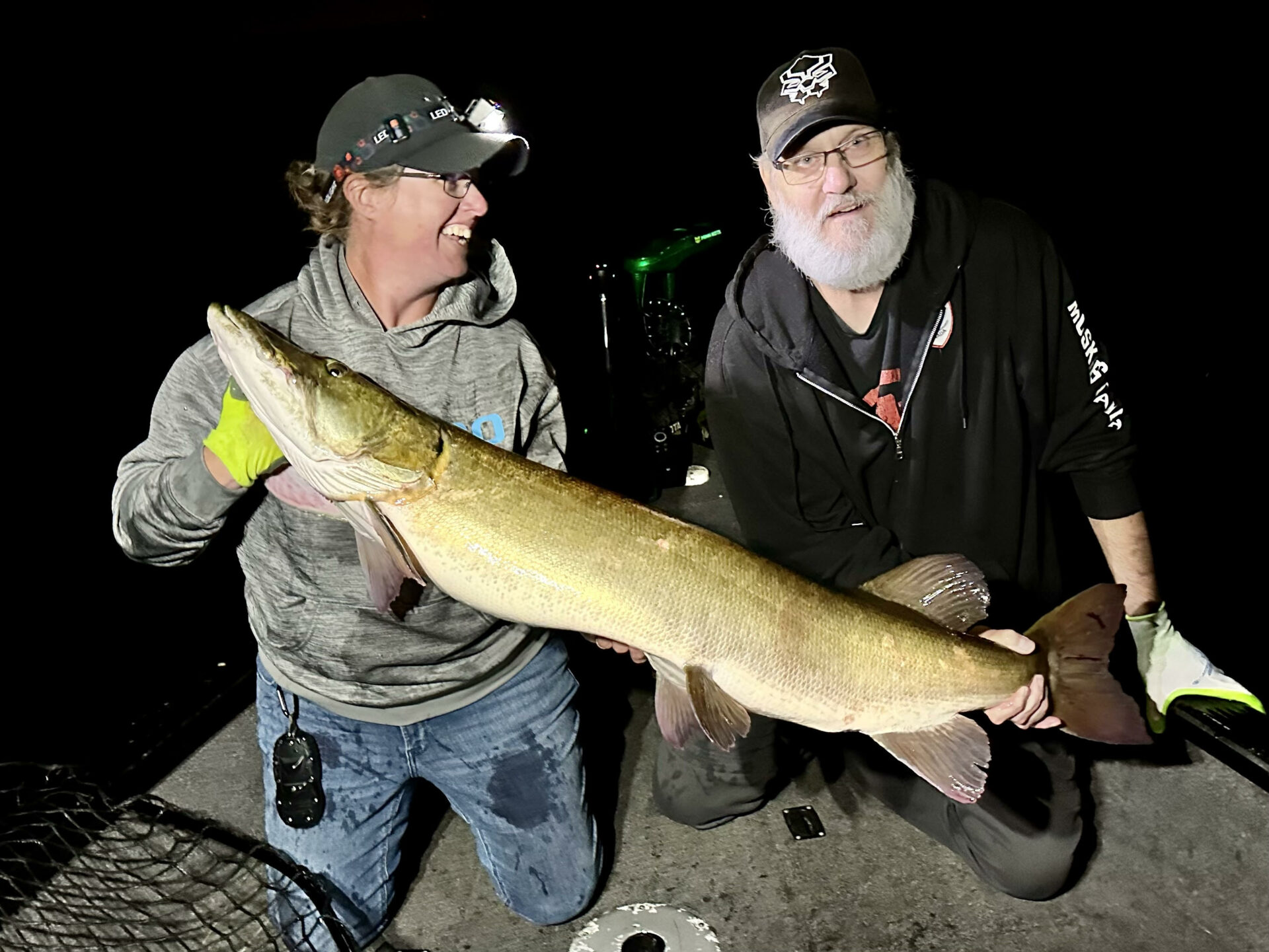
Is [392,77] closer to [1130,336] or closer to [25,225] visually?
[25,225]

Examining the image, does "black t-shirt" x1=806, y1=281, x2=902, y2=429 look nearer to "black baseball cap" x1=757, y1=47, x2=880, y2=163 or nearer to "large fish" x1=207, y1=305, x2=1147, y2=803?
"black baseball cap" x1=757, y1=47, x2=880, y2=163

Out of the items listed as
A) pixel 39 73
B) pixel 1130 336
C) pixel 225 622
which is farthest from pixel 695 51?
pixel 225 622

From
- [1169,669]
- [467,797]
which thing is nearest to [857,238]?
[1169,669]

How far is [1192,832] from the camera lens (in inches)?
105

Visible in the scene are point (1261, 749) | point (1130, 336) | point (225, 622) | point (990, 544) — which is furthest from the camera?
point (1130, 336)

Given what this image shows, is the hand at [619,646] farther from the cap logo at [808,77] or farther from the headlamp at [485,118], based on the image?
the cap logo at [808,77]

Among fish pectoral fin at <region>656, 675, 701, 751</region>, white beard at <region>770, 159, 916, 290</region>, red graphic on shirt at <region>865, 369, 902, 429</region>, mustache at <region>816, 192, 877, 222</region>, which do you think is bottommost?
fish pectoral fin at <region>656, 675, 701, 751</region>

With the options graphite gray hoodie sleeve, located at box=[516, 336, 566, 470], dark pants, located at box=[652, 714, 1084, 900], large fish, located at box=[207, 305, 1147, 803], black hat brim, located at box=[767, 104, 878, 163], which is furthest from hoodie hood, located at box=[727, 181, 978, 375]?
dark pants, located at box=[652, 714, 1084, 900]

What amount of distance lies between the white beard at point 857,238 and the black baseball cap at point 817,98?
0.18 metres

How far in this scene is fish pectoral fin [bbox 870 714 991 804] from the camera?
6.57ft

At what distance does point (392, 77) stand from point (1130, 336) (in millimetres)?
7439

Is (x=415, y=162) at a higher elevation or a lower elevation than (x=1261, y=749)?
higher

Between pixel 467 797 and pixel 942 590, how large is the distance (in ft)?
4.81

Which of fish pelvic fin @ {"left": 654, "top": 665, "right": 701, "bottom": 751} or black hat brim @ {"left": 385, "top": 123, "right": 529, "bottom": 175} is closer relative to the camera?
fish pelvic fin @ {"left": 654, "top": 665, "right": 701, "bottom": 751}
